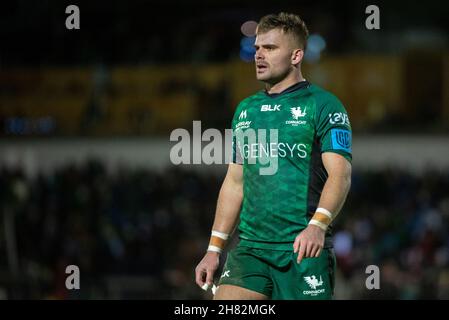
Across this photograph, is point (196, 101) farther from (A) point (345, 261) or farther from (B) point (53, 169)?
(A) point (345, 261)

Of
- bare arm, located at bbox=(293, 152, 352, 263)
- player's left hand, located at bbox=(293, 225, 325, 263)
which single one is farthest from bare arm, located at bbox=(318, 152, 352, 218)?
player's left hand, located at bbox=(293, 225, 325, 263)

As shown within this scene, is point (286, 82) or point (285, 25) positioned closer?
point (285, 25)

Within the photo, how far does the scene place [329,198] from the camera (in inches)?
196

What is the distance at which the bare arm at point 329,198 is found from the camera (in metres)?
4.79

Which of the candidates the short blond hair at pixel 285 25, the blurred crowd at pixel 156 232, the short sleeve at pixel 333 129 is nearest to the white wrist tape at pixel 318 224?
the short sleeve at pixel 333 129

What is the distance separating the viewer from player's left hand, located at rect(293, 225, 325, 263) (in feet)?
15.7

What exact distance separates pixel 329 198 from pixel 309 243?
1.04 ft

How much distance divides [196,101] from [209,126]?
1.16 metres

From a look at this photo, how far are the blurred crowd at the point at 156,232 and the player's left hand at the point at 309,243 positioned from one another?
23.5ft

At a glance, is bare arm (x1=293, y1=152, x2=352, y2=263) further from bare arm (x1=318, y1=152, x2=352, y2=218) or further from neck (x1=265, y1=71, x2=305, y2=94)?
neck (x1=265, y1=71, x2=305, y2=94)

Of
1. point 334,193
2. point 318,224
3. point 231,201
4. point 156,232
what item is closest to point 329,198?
point 334,193

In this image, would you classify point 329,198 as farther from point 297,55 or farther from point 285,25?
point 285,25

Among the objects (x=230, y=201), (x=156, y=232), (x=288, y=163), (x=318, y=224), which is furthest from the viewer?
(x=156, y=232)

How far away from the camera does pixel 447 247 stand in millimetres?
13781
